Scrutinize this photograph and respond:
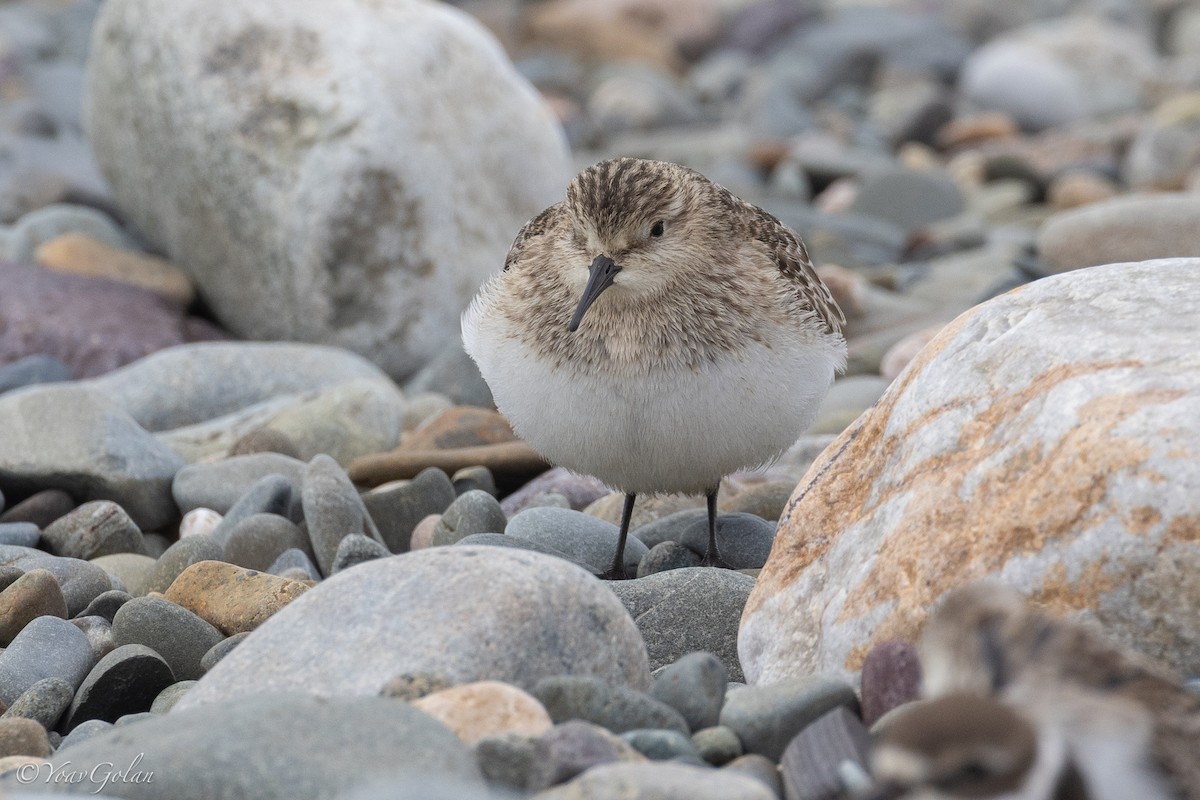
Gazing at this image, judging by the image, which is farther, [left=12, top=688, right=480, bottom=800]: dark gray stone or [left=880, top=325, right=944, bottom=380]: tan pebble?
[left=880, top=325, right=944, bottom=380]: tan pebble

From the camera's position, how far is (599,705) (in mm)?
3848

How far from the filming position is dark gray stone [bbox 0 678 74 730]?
4770 mm

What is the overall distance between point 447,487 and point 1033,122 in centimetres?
1702

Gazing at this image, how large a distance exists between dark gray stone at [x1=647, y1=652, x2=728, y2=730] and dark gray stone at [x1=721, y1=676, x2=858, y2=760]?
5cm

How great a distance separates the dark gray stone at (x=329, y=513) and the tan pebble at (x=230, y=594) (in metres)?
0.70

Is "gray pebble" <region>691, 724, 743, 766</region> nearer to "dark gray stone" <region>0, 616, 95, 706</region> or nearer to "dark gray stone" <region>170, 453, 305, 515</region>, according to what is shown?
"dark gray stone" <region>0, 616, 95, 706</region>

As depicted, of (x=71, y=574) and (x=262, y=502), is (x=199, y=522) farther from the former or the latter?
(x=71, y=574)

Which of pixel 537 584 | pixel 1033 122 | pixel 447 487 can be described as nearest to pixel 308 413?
pixel 447 487

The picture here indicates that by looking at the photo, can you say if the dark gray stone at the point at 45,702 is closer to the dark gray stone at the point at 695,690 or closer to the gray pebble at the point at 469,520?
the gray pebble at the point at 469,520

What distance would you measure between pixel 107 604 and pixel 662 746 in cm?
298

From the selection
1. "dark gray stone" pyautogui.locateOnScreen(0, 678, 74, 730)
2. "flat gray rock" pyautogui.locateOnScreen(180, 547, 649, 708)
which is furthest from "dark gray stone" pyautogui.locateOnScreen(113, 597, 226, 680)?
"flat gray rock" pyautogui.locateOnScreen(180, 547, 649, 708)

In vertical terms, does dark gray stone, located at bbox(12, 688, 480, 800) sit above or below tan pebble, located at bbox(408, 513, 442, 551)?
above

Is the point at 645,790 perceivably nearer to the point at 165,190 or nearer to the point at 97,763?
the point at 97,763

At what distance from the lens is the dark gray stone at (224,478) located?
7219 millimetres
